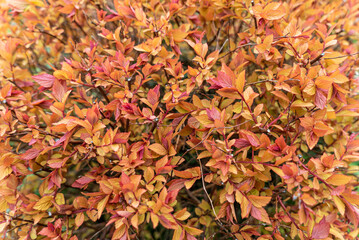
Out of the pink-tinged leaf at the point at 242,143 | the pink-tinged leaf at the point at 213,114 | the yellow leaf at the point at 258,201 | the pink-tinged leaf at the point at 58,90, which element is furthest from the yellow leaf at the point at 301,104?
the pink-tinged leaf at the point at 58,90

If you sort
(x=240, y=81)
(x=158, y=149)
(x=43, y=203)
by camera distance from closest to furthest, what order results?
(x=240, y=81) < (x=158, y=149) < (x=43, y=203)

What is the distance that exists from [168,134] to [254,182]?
1.87 ft

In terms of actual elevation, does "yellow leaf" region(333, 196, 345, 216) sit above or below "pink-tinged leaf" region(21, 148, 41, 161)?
below

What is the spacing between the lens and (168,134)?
150 cm

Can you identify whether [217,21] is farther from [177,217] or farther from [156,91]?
[177,217]

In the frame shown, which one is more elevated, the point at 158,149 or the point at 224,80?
the point at 224,80

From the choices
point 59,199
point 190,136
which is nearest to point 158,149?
point 190,136

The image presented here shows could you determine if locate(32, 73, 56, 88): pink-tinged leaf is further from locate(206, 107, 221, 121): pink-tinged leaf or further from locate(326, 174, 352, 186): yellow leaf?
locate(326, 174, 352, 186): yellow leaf

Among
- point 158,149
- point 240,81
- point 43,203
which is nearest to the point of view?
point 240,81

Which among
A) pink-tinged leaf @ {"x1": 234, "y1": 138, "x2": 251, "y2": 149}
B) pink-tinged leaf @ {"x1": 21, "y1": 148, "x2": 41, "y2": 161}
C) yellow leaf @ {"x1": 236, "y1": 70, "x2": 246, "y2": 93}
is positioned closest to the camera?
yellow leaf @ {"x1": 236, "y1": 70, "x2": 246, "y2": 93}

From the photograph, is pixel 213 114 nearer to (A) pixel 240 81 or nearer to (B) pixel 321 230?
(A) pixel 240 81

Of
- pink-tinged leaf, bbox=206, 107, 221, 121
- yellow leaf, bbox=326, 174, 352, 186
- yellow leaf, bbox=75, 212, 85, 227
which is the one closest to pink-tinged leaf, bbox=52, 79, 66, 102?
yellow leaf, bbox=75, 212, 85, 227

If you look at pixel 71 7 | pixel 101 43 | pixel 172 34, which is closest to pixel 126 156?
pixel 172 34

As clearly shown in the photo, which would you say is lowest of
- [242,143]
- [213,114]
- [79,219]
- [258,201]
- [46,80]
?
[79,219]
